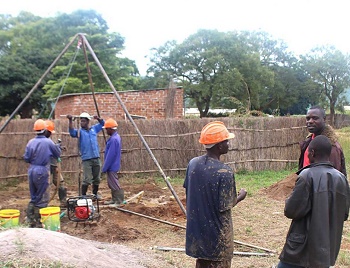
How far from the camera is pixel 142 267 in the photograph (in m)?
4.41

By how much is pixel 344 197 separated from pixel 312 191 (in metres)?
0.32

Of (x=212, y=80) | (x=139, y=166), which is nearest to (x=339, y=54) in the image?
(x=212, y=80)

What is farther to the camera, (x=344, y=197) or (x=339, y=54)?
(x=339, y=54)

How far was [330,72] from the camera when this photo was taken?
122 ft

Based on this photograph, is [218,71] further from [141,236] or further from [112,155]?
[141,236]

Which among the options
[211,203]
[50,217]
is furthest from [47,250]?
[50,217]

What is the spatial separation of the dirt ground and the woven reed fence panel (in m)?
1.63

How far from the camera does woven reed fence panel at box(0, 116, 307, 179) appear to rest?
10969 mm

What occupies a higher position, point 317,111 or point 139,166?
point 317,111

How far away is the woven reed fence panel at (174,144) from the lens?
432 inches

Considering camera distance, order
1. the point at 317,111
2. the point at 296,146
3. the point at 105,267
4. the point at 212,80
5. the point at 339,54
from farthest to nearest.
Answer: the point at 339,54 → the point at 212,80 → the point at 296,146 → the point at 317,111 → the point at 105,267

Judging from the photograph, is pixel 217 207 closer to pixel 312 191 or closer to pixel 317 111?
pixel 312 191

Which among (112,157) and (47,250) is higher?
(112,157)

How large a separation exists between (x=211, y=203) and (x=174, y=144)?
8.59 meters
